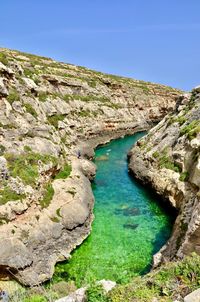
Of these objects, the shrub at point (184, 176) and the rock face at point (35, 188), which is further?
the shrub at point (184, 176)

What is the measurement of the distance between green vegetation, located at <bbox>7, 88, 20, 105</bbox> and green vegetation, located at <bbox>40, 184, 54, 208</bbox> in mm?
13143

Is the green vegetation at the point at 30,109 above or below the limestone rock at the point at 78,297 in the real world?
above

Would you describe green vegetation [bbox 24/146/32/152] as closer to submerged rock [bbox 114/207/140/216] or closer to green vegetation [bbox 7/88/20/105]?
green vegetation [bbox 7/88/20/105]

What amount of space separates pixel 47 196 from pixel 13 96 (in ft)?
52.1

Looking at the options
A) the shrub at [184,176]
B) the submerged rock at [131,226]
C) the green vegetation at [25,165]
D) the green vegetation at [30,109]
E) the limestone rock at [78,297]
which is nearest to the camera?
the limestone rock at [78,297]

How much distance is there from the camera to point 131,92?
105750 mm

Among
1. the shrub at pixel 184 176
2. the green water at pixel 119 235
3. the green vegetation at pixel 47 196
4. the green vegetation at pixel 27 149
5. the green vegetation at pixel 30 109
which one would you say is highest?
the green vegetation at pixel 30 109

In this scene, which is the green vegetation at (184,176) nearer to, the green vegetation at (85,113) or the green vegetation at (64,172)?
the green vegetation at (64,172)

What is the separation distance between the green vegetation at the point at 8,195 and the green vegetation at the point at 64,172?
→ 8850 mm

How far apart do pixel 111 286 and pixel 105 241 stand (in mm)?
15971

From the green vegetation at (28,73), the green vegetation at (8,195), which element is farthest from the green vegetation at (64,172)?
the green vegetation at (28,73)

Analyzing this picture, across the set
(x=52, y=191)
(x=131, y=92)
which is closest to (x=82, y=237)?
(x=52, y=191)

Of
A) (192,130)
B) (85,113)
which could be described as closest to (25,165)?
(192,130)

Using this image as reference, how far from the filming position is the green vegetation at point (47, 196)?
100 feet
